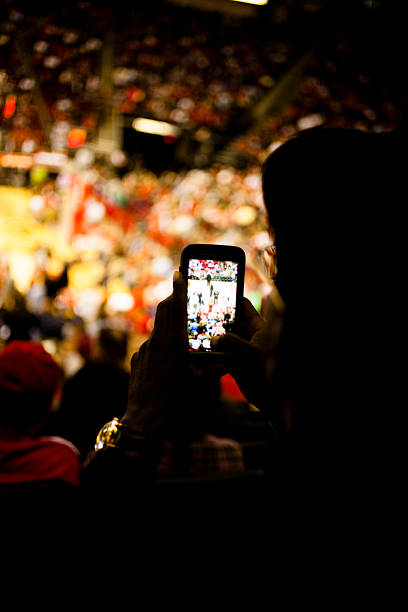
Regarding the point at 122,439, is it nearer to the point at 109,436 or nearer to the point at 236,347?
the point at 109,436

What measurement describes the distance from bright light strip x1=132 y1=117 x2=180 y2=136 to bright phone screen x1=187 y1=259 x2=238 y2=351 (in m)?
7.59

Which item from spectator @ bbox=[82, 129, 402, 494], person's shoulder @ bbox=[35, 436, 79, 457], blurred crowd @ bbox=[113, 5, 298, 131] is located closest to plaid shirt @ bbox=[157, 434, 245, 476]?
person's shoulder @ bbox=[35, 436, 79, 457]

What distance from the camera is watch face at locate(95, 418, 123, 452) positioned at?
792mm

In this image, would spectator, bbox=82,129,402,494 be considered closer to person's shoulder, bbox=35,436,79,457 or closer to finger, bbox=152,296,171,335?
finger, bbox=152,296,171,335

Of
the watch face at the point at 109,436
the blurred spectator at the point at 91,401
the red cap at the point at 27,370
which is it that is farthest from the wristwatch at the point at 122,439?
the blurred spectator at the point at 91,401

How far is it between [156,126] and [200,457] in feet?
24.6

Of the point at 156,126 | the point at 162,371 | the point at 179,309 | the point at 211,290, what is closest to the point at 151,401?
the point at 162,371

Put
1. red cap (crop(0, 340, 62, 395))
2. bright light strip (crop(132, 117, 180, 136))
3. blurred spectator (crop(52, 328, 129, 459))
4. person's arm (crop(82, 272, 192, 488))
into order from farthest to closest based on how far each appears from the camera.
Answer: bright light strip (crop(132, 117, 180, 136))
blurred spectator (crop(52, 328, 129, 459))
red cap (crop(0, 340, 62, 395))
person's arm (crop(82, 272, 192, 488))

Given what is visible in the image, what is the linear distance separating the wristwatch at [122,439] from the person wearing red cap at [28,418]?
607 mm

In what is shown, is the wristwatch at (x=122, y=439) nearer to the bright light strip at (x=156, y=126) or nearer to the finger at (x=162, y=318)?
the finger at (x=162, y=318)

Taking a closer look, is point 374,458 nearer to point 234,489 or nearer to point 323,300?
point 323,300

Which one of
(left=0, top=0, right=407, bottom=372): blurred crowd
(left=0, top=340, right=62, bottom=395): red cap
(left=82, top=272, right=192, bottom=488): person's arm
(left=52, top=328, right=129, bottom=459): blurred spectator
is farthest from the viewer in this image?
(left=0, top=0, right=407, bottom=372): blurred crowd

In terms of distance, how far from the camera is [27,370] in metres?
1.47

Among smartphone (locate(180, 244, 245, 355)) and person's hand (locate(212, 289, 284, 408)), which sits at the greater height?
smartphone (locate(180, 244, 245, 355))
